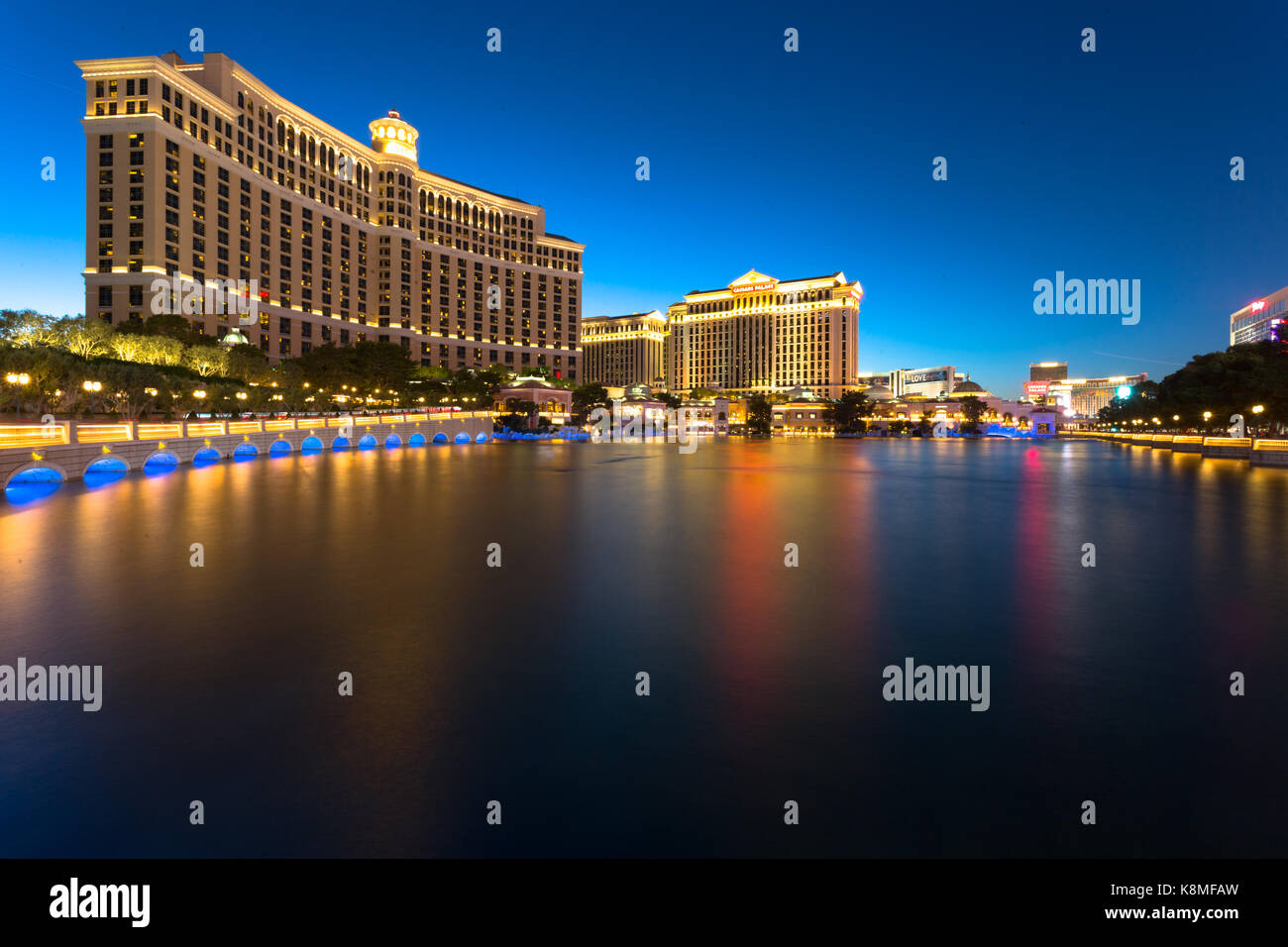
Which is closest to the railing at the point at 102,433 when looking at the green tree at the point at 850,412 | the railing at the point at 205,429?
the railing at the point at 205,429

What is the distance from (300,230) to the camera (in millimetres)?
111375

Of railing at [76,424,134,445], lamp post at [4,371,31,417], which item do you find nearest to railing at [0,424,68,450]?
railing at [76,424,134,445]

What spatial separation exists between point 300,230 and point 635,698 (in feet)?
418

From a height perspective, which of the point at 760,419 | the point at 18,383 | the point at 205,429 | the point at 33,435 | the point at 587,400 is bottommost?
the point at 33,435

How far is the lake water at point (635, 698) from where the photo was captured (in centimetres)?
352

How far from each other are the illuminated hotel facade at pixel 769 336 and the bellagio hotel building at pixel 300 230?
37430mm

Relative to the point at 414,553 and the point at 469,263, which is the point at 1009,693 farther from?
the point at 469,263

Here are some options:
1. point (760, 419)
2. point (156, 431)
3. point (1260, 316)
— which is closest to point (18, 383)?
point (156, 431)

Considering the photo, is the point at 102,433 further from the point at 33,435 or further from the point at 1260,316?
the point at 1260,316

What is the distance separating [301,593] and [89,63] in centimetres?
11101

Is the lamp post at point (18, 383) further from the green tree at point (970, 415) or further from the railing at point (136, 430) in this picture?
the green tree at point (970, 415)

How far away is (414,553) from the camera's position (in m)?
10.9

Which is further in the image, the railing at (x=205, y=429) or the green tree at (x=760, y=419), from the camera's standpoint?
the green tree at (x=760, y=419)
